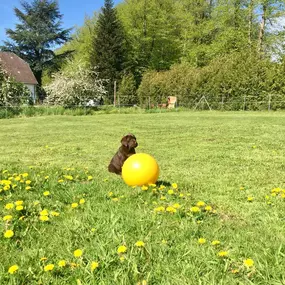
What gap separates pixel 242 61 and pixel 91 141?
19799 mm

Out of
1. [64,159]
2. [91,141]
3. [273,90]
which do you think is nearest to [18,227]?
[64,159]

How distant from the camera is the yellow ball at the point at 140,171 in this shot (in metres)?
4.16

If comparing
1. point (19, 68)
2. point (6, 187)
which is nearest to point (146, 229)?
point (6, 187)

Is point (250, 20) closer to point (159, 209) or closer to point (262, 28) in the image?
point (262, 28)

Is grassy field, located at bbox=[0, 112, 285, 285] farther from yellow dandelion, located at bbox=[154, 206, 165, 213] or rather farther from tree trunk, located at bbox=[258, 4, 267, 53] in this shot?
tree trunk, located at bbox=[258, 4, 267, 53]

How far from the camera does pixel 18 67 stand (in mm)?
44594

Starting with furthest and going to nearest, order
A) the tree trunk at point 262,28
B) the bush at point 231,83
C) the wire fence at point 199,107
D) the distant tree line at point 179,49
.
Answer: the tree trunk at point 262,28, the distant tree line at point 179,49, the bush at point 231,83, the wire fence at point 199,107

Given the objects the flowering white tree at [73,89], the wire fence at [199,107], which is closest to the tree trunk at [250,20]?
the wire fence at [199,107]

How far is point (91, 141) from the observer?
9633mm

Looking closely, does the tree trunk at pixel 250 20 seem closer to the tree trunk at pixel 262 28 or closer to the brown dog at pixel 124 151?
the tree trunk at pixel 262 28

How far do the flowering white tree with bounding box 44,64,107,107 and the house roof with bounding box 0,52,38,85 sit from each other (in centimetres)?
1435

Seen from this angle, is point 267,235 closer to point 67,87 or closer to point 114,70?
point 67,87

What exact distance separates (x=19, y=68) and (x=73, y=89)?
1938 centimetres

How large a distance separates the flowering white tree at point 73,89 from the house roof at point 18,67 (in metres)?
14.3
